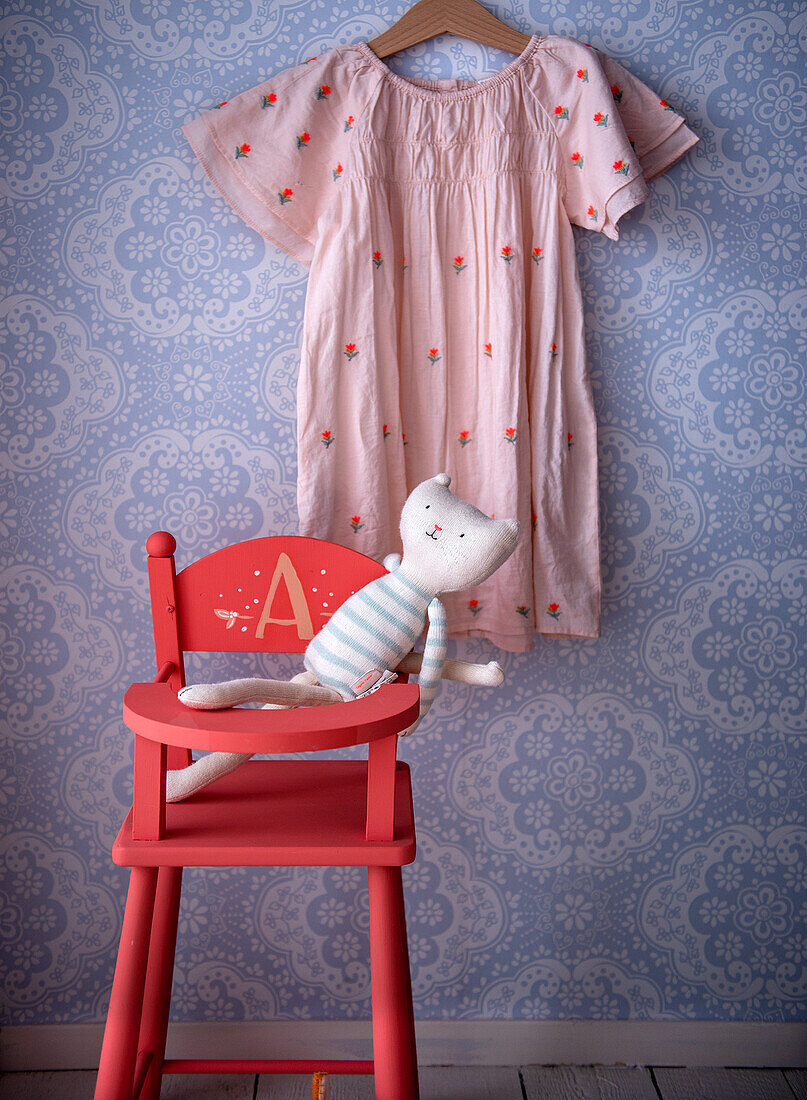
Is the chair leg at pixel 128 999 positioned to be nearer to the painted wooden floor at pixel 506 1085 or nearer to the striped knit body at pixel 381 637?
the striped knit body at pixel 381 637

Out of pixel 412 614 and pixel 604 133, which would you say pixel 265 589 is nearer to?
pixel 412 614

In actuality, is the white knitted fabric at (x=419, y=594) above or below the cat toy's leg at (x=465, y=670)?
above

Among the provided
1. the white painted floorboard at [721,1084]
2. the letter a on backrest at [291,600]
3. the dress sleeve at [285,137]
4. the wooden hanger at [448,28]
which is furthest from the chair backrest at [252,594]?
the white painted floorboard at [721,1084]

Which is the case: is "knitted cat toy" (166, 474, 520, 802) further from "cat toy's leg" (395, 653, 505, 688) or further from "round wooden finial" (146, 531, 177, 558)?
"round wooden finial" (146, 531, 177, 558)

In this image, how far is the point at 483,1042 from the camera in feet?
4.62

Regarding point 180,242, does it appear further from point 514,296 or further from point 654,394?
point 654,394

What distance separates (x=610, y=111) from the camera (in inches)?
45.1

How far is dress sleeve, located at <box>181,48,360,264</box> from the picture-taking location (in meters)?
1.17

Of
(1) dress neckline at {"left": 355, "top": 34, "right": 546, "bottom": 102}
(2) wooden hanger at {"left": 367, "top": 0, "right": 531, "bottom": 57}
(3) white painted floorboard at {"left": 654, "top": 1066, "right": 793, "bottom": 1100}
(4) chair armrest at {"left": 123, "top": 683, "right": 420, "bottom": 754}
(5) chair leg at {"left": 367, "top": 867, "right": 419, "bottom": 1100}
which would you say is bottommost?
(3) white painted floorboard at {"left": 654, "top": 1066, "right": 793, "bottom": 1100}

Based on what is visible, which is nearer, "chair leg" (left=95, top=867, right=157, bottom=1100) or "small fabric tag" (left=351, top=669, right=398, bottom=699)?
"chair leg" (left=95, top=867, right=157, bottom=1100)

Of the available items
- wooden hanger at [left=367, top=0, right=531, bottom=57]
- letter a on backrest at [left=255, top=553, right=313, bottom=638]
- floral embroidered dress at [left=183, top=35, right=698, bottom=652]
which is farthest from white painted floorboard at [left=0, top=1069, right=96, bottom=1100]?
wooden hanger at [left=367, top=0, right=531, bottom=57]

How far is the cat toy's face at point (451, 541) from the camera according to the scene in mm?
982

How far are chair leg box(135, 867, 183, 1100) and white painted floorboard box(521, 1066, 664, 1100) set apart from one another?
61 centimetres

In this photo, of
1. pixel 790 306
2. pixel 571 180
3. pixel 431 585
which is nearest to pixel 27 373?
pixel 431 585
